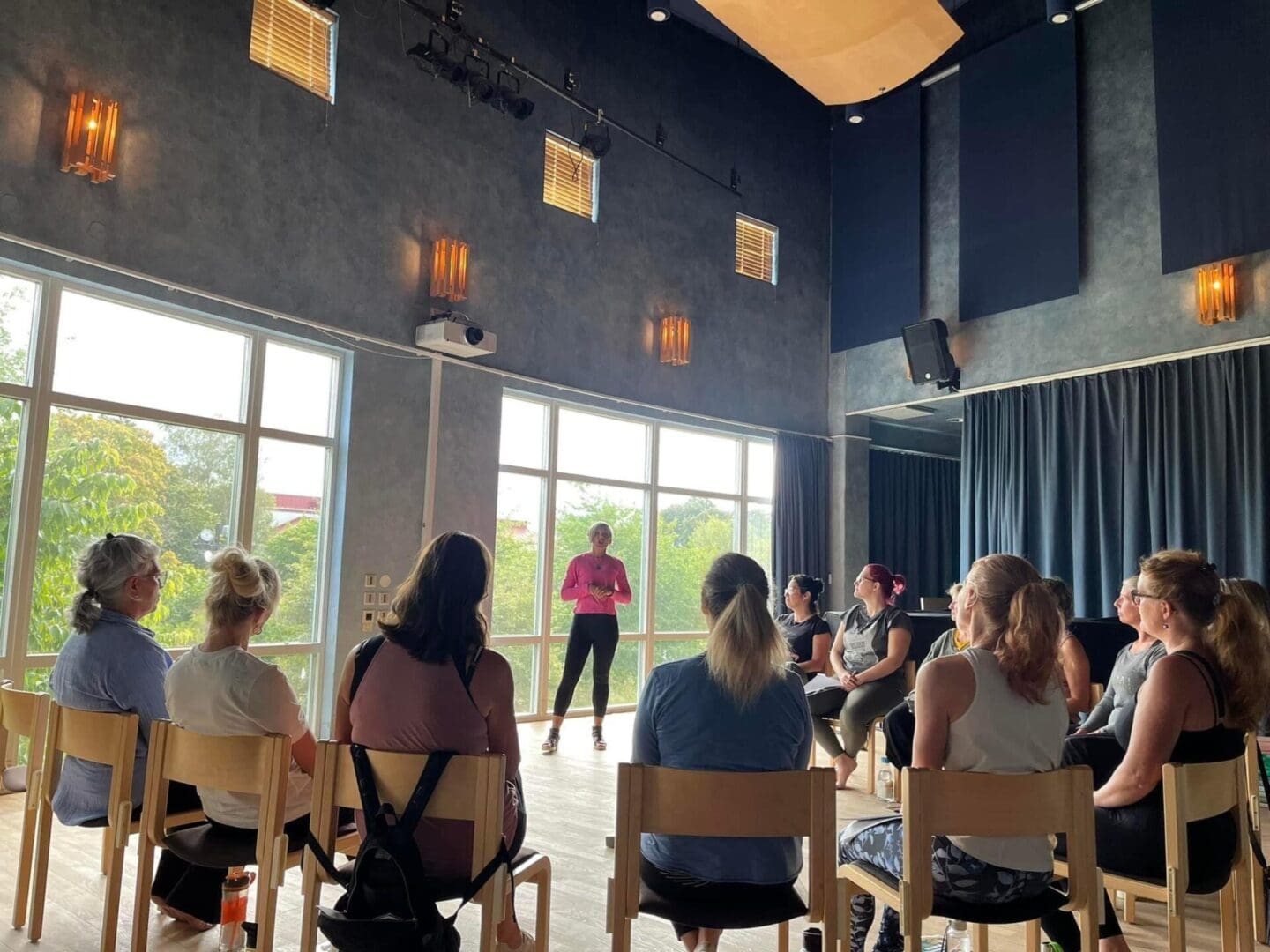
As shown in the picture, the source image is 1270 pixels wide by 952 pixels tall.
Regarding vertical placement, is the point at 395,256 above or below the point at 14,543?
above

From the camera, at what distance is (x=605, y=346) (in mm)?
7941

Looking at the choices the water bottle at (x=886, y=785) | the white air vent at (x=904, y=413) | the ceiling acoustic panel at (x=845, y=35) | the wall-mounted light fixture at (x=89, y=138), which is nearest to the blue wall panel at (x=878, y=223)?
the white air vent at (x=904, y=413)

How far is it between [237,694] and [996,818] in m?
1.96

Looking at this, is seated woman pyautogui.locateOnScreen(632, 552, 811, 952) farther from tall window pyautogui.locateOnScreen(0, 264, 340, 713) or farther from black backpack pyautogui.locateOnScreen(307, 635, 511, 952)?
tall window pyautogui.locateOnScreen(0, 264, 340, 713)

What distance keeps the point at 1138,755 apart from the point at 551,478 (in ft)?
19.4

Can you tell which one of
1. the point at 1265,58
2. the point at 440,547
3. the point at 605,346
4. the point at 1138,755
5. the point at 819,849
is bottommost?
the point at 819,849

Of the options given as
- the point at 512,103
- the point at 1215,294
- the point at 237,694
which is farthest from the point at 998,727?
the point at 1215,294

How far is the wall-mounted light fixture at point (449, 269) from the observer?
A: 668 cm

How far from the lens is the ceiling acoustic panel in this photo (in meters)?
4.86

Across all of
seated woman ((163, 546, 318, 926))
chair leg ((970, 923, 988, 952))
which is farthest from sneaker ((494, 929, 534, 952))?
chair leg ((970, 923, 988, 952))

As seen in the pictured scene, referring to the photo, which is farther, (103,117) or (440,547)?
(103,117)

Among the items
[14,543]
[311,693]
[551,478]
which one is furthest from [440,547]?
[551,478]

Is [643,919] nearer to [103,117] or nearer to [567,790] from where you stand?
[567,790]

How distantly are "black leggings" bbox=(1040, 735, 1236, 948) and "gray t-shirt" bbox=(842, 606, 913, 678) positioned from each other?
2.51m
